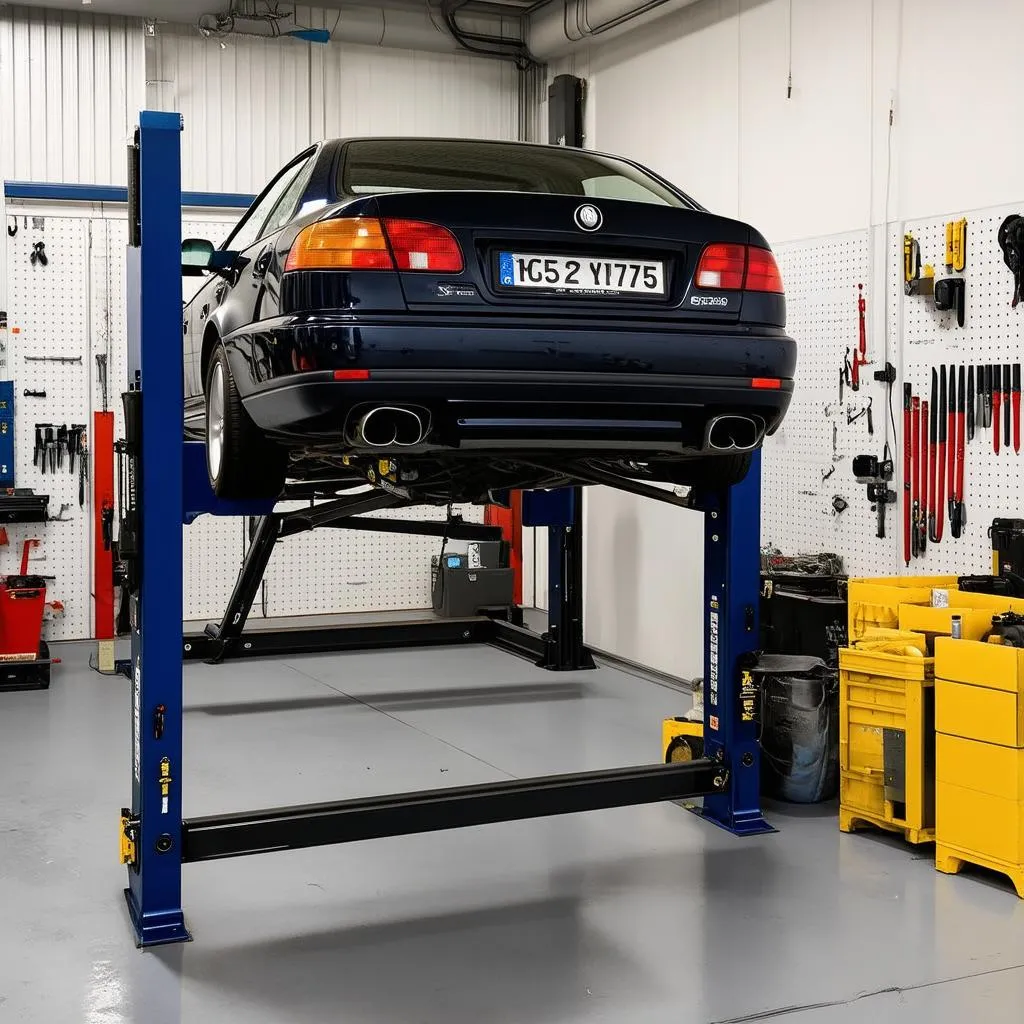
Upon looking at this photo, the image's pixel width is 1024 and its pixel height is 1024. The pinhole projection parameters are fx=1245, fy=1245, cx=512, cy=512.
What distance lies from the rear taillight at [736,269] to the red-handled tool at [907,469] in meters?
2.27

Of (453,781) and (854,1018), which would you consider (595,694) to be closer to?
(453,781)

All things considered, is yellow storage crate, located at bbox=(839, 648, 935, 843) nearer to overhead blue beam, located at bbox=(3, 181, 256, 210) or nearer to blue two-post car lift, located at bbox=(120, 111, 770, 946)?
blue two-post car lift, located at bbox=(120, 111, 770, 946)

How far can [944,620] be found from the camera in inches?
168

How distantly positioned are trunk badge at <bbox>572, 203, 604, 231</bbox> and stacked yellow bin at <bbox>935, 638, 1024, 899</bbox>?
1.85 meters

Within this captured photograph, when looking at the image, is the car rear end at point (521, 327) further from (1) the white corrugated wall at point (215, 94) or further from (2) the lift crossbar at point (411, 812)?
(1) the white corrugated wall at point (215, 94)

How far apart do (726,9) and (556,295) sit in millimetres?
4447

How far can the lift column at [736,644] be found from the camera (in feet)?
14.0

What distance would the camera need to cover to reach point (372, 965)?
3213mm

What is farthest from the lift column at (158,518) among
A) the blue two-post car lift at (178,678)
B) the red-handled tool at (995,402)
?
the red-handled tool at (995,402)

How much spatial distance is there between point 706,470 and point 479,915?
1.53 metres

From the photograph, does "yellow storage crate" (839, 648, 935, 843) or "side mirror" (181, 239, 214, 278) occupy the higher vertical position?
"side mirror" (181, 239, 214, 278)

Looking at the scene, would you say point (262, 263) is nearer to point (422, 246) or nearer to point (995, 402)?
point (422, 246)

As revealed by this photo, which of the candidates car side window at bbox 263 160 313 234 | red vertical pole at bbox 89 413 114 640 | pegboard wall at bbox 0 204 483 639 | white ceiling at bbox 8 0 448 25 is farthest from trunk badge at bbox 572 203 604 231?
white ceiling at bbox 8 0 448 25

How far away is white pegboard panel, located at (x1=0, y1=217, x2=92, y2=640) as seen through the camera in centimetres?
795
